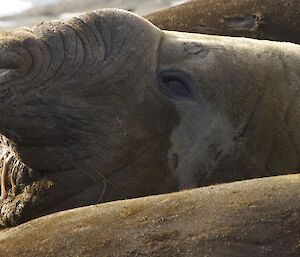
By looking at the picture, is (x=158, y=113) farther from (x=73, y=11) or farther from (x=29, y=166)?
(x=73, y=11)

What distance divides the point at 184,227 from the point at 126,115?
1.09m

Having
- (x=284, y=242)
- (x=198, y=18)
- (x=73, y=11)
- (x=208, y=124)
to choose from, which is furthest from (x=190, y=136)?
(x=73, y=11)

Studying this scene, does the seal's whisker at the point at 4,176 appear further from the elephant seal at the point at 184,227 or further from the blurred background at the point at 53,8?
the blurred background at the point at 53,8

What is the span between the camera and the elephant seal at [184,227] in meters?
3.59

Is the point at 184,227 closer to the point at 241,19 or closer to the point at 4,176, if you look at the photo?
the point at 4,176

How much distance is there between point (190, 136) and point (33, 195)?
0.70 meters

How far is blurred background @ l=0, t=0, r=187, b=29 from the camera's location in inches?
462

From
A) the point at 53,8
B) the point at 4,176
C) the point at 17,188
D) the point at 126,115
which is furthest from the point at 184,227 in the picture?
the point at 53,8

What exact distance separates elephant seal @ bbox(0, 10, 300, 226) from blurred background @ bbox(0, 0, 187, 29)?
642 cm

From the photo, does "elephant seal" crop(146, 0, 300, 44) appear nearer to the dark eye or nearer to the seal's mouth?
the dark eye

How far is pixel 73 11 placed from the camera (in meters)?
12.1

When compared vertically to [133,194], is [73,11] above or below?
below

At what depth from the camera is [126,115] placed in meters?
4.68

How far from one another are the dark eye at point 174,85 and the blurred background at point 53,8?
6.42 meters
